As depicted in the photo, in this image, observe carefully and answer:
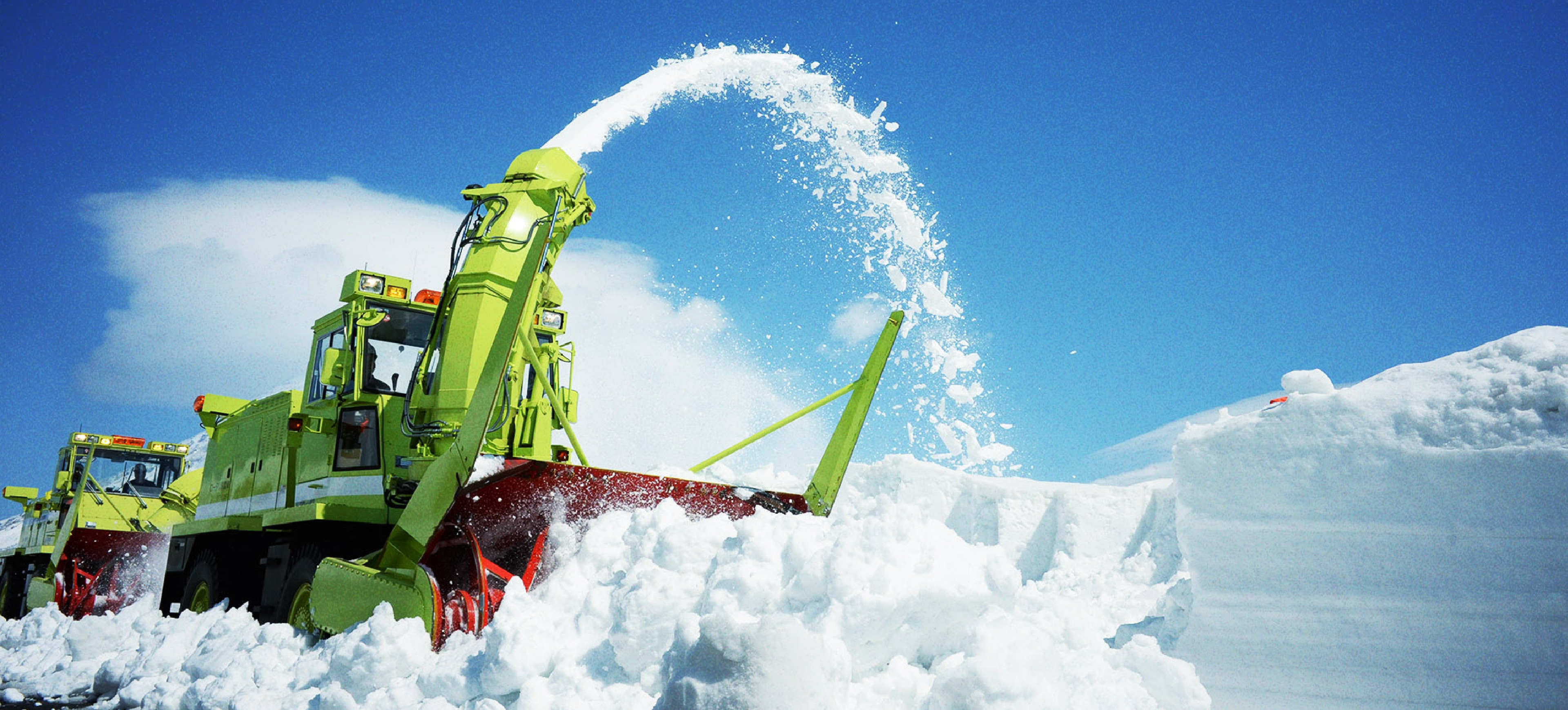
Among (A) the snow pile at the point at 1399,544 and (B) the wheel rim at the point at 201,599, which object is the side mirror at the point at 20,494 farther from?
(A) the snow pile at the point at 1399,544

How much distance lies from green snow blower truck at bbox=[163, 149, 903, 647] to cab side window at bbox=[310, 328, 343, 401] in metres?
0.01

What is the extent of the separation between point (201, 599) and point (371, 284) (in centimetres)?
357

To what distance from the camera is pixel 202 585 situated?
8.31 meters

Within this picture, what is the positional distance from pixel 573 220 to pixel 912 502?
8065 mm

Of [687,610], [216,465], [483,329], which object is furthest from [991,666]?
[216,465]

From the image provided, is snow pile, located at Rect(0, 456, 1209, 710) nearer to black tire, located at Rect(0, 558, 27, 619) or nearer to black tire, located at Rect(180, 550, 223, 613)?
black tire, located at Rect(180, 550, 223, 613)

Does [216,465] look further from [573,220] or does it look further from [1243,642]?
[1243,642]

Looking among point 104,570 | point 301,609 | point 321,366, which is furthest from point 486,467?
point 104,570

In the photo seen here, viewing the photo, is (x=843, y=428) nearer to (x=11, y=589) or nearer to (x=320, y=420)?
(x=320, y=420)

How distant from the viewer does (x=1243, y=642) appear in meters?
4.02

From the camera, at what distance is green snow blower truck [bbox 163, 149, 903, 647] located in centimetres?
519

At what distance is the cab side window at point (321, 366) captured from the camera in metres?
7.29

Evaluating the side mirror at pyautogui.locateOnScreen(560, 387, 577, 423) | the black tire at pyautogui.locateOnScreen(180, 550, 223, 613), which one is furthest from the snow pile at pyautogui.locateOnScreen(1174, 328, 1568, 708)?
the black tire at pyautogui.locateOnScreen(180, 550, 223, 613)

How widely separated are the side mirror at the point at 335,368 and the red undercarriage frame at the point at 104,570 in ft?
23.7
